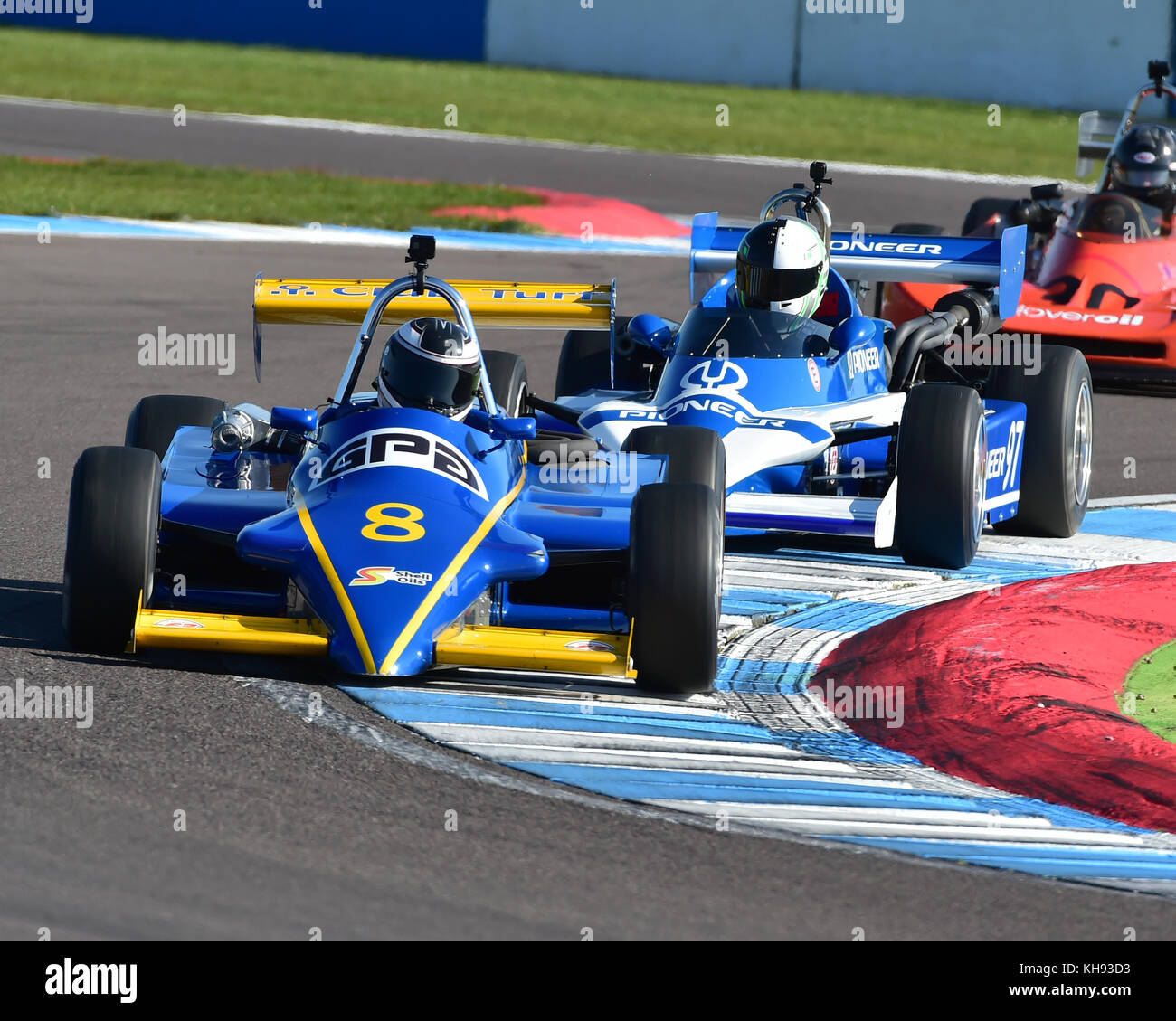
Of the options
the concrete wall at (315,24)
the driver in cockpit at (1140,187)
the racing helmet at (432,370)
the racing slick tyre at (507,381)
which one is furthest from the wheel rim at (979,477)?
the concrete wall at (315,24)

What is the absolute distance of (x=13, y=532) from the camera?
27.5 feet

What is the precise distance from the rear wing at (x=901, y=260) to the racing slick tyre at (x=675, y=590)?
395 cm

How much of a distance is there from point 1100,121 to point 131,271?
7996mm

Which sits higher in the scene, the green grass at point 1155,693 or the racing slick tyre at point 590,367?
the racing slick tyre at point 590,367

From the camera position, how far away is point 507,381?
8961mm

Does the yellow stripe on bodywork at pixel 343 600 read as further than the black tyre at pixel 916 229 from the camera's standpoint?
No

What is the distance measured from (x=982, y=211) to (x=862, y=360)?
6260 mm

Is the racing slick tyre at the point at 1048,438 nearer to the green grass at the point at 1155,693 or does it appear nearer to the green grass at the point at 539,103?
the green grass at the point at 1155,693

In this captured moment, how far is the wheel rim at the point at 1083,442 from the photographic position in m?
9.30

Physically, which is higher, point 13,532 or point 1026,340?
point 1026,340

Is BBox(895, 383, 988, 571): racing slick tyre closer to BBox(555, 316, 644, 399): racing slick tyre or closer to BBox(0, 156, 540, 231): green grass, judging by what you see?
BBox(555, 316, 644, 399): racing slick tyre

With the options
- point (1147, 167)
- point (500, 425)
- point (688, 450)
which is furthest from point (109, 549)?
point (1147, 167)
